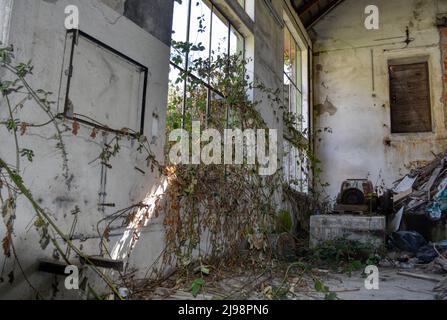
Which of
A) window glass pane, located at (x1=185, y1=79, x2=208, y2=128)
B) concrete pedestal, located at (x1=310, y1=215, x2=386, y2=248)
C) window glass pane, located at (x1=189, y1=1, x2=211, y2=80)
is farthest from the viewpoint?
concrete pedestal, located at (x1=310, y1=215, x2=386, y2=248)

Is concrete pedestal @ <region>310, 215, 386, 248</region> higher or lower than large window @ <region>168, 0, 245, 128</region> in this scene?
lower

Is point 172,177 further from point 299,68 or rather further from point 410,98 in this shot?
point 410,98

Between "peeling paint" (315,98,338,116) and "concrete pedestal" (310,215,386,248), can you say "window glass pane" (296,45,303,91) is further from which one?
"concrete pedestal" (310,215,386,248)

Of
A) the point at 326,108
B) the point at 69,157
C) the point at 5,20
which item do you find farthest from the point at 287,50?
the point at 5,20

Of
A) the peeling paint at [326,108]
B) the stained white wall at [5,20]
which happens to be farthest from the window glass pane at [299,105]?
the stained white wall at [5,20]

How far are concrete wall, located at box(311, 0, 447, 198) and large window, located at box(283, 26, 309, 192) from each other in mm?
764

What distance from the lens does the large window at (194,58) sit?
3.77 m

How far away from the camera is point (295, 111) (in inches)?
331

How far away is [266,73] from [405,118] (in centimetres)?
456

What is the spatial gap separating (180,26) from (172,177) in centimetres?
171

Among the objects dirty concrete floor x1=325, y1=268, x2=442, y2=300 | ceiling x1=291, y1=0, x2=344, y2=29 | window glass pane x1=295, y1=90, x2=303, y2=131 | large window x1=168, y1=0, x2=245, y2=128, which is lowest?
dirty concrete floor x1=325, y1=268, x2=442, y2=300

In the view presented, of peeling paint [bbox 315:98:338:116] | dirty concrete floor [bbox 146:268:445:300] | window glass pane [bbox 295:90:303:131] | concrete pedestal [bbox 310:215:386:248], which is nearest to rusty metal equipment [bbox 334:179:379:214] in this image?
concrete pedestal [bbox 310:215:386:248]

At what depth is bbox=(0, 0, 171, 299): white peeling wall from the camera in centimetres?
216
